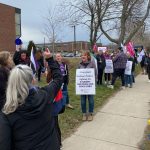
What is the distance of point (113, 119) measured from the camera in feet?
28.1

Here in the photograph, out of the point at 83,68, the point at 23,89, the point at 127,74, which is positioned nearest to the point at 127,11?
the point at 127,74

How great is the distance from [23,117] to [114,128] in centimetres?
516

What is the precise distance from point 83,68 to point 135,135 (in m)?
2.28

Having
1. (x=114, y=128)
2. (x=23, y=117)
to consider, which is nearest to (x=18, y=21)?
(x=114, y=128)

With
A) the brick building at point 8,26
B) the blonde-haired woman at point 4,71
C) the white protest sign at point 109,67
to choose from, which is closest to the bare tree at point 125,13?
the white protest sign at point 109,67

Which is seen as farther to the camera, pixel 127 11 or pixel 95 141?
pixel 127 11

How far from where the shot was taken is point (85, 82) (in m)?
8.66

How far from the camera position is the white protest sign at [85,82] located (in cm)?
844

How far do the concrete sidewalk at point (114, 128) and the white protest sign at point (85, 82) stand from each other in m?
0.74

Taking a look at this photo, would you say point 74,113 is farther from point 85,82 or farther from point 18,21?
point 18,21

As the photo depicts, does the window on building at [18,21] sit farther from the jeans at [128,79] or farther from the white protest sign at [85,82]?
the white protest sign at [85,82]

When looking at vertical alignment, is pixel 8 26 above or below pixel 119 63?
above

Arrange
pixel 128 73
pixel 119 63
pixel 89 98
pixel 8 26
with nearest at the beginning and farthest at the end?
pixel 89 98 < pixel 119 63 < pixel 128 73 < pixel 8 26

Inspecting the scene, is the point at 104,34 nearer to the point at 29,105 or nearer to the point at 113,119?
the point at 113,119
